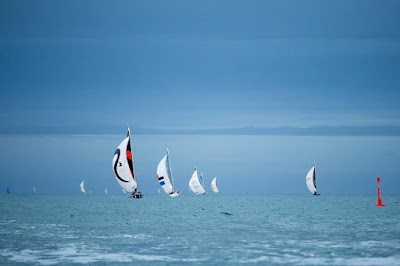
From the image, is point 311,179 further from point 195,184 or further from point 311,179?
point 195,184

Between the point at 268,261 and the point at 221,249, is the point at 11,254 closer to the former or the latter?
the point at 221,249

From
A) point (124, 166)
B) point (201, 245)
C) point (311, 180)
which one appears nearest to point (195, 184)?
point (311, 180)

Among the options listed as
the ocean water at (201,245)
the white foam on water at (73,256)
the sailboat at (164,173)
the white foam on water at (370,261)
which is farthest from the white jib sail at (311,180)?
the white foam on water at (73,256)

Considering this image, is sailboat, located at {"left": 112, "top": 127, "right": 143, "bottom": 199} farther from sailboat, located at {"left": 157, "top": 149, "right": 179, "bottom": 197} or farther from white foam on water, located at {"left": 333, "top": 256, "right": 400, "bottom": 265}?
white foam on water, located at {"left": 333, "top": 256, "right": 400, "bottom": 265}

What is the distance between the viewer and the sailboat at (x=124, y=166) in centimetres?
8544

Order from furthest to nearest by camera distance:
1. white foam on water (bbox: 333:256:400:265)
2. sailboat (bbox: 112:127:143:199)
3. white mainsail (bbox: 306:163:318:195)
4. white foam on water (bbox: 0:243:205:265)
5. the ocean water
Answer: white mainsail (bbox: 306:163:318:195), sailboat (bbox: 112:127:143:199), the ocean water, white foam on water (bbox: 0:243:205:265), white foam on water (bbox: 333:256:400:265)

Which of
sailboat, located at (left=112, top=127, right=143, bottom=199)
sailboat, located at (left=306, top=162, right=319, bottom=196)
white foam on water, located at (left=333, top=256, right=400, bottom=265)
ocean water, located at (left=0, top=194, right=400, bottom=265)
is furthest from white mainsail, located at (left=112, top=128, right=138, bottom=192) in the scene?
sailboat, located at (left=306, top=162, right=319, bottom=196)

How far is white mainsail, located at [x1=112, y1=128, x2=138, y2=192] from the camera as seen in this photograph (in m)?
85.5

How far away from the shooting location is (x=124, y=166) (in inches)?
3403

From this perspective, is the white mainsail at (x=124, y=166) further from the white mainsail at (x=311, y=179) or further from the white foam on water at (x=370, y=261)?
the white mainsail at (x=311, y=179)

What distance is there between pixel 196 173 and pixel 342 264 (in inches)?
6152

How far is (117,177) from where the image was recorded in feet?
284

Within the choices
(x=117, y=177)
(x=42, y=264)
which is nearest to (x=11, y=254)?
(x=42, y=264)

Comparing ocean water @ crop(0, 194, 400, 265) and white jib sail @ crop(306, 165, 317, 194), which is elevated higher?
white jib sail @ crop(306, 165, 317, 194)
